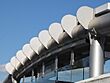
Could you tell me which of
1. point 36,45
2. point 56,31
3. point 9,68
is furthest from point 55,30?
point 9,68

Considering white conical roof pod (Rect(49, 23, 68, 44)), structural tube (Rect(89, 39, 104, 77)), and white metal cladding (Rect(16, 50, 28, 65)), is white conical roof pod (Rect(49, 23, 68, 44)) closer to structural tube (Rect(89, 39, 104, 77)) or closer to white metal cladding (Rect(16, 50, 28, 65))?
→ structural tube (Rect(89, 39, 104, 77))

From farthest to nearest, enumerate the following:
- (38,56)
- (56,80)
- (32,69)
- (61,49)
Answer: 1. (32,69)
2. (38,56)
3. (61,49)
4. (56,80)

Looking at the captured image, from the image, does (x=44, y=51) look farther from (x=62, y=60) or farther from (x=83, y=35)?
(x=83, y=35)

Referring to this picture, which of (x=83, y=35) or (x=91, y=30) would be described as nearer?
(x=91, y=30)

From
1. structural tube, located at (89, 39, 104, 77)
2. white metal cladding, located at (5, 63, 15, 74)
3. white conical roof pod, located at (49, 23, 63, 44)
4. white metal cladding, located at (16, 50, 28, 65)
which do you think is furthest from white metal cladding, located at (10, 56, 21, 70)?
structural tube, located at (89, 39, 104, 77)

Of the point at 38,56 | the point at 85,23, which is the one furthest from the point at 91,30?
the point at 38,56

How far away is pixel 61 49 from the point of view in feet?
108

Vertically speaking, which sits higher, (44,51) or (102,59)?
(44,51)

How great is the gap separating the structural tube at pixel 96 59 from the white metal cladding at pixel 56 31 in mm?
6401

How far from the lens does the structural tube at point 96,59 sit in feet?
82.4

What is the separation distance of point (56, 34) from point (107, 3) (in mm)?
9837

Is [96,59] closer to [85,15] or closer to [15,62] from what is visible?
[85,15]

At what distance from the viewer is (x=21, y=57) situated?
43906mm

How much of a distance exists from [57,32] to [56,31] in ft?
0.42
